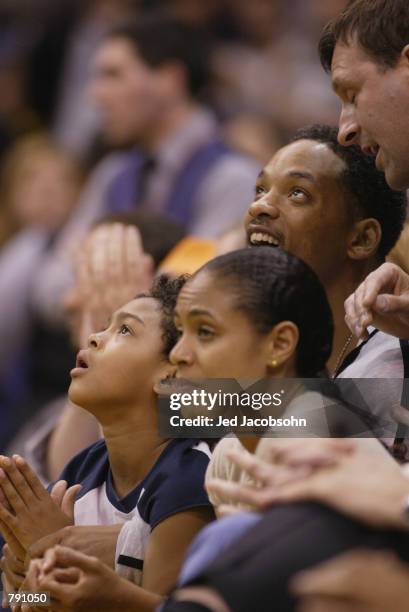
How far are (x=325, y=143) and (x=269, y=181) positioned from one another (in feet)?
0.35

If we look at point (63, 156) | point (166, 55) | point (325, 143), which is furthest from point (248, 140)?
point (325, 143)

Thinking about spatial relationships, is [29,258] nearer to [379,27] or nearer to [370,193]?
[370,193]

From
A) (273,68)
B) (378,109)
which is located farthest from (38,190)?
(378,109)

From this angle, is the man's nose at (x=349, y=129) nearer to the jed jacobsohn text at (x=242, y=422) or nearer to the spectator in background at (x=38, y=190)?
the jed jacobsohn text at (x=242, y=422)

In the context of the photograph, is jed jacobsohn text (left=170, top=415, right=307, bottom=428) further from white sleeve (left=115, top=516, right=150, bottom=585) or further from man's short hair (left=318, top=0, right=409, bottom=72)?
man's short hair (left=318, top=0, right=409, bottom=72)

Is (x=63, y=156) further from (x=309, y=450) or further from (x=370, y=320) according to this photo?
(x=309, y=450)

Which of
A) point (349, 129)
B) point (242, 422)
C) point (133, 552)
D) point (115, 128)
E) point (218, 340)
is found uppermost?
point (115, 128)

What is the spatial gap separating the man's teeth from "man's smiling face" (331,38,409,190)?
0.59 ft

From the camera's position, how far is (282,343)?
1.60 meters

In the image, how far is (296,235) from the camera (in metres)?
1.95

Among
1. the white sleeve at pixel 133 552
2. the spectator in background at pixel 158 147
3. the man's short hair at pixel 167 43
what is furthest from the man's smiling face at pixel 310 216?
the man's short hair at pixel 167 43

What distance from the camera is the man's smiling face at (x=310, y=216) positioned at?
1.96m

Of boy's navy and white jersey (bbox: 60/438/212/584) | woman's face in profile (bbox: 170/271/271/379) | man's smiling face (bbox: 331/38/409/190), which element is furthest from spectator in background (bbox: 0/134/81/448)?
woman's face in profile (bbox: 170/271/271/379)

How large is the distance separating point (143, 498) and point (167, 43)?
2.65 meters
